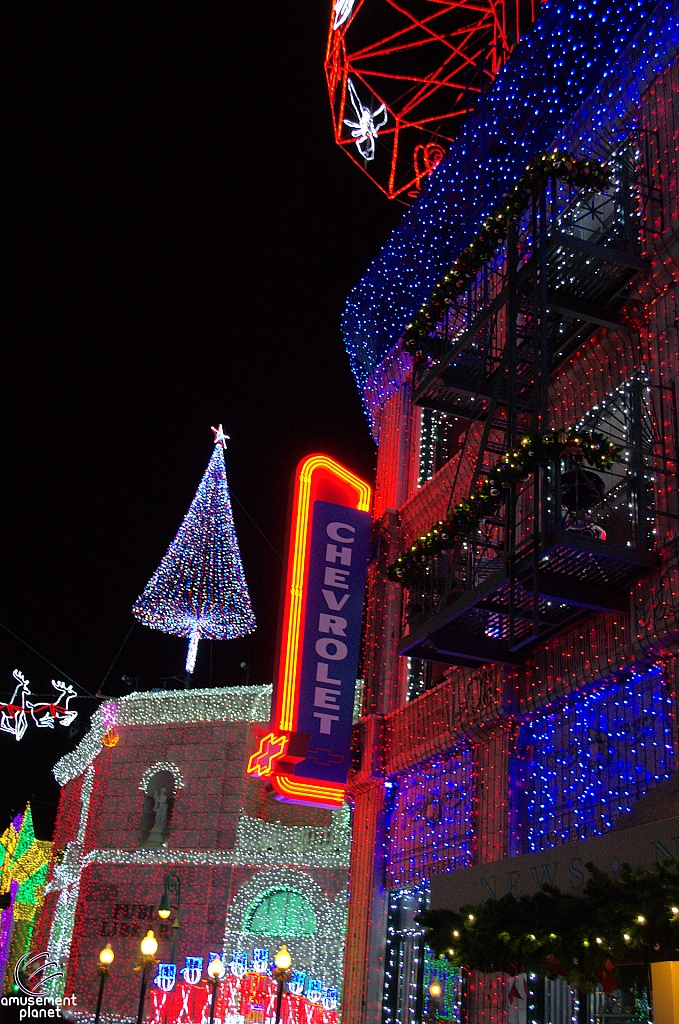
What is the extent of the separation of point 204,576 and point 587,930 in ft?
71.4

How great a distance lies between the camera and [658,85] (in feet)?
38.7

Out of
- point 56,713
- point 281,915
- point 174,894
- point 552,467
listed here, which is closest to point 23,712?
point 56,713

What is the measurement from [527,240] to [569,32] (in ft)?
8.89

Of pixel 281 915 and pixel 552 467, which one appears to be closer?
pixel 552 467

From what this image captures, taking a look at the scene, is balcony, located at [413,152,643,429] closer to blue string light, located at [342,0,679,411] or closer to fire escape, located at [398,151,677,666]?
fire escape, located at [398,151,677,666]

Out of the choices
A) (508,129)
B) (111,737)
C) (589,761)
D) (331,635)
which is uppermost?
(508,129)

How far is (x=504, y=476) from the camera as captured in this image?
10758 millimetres

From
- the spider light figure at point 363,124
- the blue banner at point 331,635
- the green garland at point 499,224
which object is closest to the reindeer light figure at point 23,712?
the blue banner at point 331,635

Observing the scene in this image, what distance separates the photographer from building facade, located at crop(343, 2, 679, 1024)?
34.1 feet

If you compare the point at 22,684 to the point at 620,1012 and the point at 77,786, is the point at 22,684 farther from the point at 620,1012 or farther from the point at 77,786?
the point at 620,1012

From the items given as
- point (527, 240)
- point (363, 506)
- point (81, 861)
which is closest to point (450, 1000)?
point (363, 506)

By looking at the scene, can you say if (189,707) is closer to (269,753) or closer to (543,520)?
(269,753)

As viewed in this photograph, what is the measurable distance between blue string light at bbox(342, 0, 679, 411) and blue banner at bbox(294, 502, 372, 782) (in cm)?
430

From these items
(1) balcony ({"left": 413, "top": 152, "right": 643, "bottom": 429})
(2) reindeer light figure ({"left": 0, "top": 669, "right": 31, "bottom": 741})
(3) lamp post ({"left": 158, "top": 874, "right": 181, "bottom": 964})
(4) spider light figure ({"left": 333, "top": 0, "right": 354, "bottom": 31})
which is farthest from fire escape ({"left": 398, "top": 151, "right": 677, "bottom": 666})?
(3) lamp post ({"left": 158, "top": 874, "right": 181, "bottom": 964})
